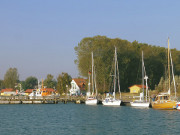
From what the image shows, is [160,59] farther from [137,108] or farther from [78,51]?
[137,108]

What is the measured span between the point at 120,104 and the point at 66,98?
921 inches

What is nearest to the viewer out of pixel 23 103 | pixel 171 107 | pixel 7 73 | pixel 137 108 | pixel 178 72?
pixel 171 107

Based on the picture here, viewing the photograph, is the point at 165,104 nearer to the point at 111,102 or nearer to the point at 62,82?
the point at 111,102

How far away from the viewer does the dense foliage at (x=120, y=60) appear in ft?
338

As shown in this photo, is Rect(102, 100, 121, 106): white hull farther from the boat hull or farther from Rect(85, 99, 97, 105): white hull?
the boat hull

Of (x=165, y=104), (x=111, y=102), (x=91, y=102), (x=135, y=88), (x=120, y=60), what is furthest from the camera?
(x=135, y=88)

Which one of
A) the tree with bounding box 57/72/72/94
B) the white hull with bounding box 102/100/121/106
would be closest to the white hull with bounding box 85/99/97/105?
the white hull with bounding box 102/100/121/106

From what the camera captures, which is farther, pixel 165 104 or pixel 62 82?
pixel 62 82

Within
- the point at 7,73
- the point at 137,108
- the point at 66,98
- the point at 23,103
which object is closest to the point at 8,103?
the point at 23,103

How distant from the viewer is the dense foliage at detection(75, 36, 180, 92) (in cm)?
10312

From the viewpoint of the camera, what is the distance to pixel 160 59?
119 metres

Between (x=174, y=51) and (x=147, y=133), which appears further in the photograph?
(x=174, y=51)

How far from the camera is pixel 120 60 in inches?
4213

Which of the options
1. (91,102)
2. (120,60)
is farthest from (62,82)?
(91,102)
